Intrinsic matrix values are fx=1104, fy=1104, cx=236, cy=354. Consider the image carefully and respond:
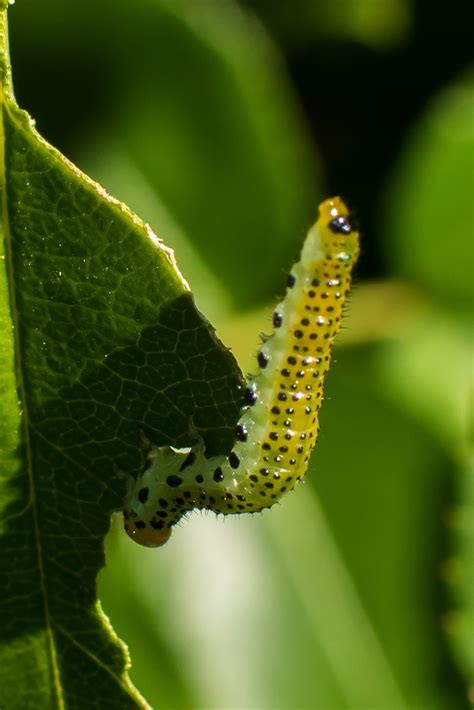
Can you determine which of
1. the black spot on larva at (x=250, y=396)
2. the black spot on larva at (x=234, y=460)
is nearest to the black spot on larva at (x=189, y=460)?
the black spot on larva at (x=234, y=460)

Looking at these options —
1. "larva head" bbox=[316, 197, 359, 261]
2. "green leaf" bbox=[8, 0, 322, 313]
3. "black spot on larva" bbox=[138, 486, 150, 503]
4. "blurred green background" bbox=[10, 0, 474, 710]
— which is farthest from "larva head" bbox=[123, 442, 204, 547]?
"green leaf" bbox=[8, 0, 322, 313]

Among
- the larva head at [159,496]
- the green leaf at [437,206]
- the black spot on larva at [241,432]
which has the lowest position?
the larva head at [159,496]

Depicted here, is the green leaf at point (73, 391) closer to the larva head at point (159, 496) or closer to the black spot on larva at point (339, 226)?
the larva head at point (159, 496)

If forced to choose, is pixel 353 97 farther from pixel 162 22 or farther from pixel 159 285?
pixel 159 285

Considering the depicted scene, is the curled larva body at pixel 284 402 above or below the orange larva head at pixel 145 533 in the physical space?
above

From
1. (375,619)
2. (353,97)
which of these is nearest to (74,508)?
(375,619)

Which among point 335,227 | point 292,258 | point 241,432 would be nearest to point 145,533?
point 241,432

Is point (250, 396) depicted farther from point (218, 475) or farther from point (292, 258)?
point (292, 258)

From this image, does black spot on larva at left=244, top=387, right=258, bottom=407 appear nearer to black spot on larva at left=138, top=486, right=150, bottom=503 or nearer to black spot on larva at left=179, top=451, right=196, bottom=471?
black spot on larva at left=179, top=451, right=196, bottom=471
